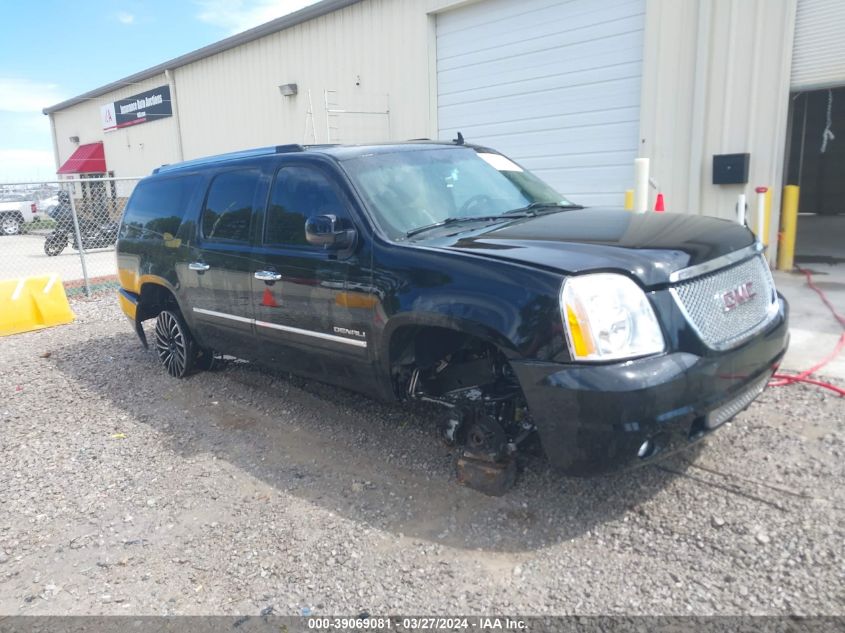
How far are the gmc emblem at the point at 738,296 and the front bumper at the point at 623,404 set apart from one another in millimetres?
283

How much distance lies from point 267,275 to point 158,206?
1.94 m

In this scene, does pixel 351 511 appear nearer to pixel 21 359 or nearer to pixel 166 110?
pixel 21 359

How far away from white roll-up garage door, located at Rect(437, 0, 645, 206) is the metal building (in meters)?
0.02

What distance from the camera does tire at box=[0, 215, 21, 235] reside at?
23797mm

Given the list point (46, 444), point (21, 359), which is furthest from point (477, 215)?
point (21, 359)

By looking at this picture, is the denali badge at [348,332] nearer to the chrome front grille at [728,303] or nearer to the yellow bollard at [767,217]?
the chrome front grille at [728,303]

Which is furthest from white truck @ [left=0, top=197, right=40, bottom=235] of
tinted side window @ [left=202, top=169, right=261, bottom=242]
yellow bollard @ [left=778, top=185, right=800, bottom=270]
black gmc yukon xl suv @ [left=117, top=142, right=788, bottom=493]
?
yellow bollard @ [left=778, top=185, right=800, bottom=270]

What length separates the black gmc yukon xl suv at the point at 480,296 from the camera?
9.13 ft

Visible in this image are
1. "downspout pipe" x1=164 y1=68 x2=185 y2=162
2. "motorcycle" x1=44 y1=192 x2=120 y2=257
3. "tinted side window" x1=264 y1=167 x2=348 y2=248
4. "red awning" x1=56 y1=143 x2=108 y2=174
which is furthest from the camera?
"red awning" x1=56 y1=143 x2=108 y2=174

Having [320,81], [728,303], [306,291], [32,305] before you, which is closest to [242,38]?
[320,81]

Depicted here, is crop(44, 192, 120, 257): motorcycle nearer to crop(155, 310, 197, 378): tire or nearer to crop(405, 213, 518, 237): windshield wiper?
crop(155, 310, 197, 378): tire

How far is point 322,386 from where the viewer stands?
17.7 feet

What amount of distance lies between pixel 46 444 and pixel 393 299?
3002mm

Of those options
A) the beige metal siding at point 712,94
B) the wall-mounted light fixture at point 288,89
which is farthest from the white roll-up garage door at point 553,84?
the wall-mounted light fixture at point 288,89
